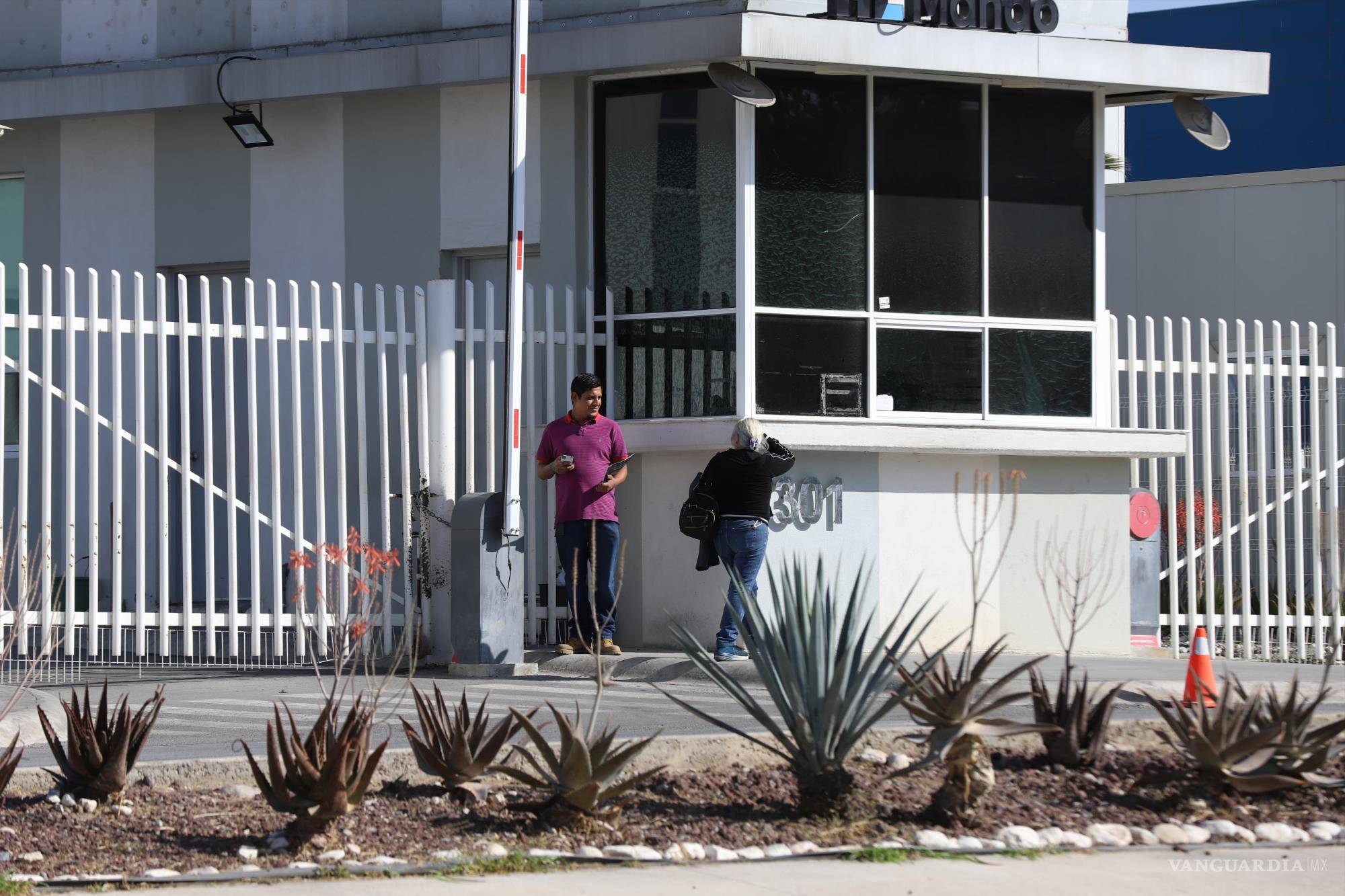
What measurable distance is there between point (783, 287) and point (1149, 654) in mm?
4166

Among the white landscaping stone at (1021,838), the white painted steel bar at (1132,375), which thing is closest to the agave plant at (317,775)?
the white landscaping stone at (1021,838)

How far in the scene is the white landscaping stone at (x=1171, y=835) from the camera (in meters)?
5.88

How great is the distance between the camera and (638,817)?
5961 millimetres

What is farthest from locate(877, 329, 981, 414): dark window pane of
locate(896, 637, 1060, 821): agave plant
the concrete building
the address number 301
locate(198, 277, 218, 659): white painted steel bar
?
locate(896, 637, 1060, 821): agave plant

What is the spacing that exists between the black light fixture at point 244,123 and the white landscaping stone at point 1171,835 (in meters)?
9.96

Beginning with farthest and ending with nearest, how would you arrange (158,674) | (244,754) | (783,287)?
(783,287)
(158,674)
(244,754)

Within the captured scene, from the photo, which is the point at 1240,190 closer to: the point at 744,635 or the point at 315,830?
the point at 744,635

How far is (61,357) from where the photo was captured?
13.9 m

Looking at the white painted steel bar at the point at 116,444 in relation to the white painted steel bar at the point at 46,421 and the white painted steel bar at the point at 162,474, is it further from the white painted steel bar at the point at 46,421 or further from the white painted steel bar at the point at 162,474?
the white painted steel bar at the point at 162,474

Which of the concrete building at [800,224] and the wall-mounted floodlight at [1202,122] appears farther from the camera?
the wall-mounted floodlight at [1202,122]

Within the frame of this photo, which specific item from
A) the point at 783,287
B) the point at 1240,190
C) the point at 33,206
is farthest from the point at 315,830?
the point at 1240,190

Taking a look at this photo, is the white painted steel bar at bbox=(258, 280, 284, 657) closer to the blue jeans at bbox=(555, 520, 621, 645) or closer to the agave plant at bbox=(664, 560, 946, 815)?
the blue jeans at bbox=(555, 520, 621, 645)

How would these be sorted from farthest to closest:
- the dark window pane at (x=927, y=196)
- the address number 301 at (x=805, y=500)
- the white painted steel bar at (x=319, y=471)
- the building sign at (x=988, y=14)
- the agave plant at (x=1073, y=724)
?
the dark window pane at (x=927, y=196), the building sign at (x=988, y=14), the address number 301 at (x=805, y=500), the white painted steel bar at (x=319, y=471), the agave plant at (x=1073, y=724)

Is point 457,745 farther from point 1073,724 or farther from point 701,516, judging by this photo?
point 701,516
